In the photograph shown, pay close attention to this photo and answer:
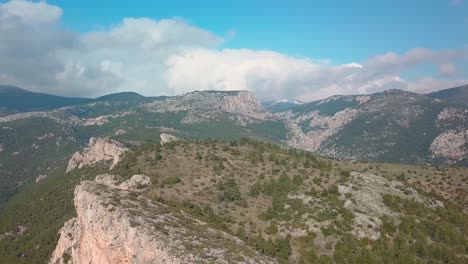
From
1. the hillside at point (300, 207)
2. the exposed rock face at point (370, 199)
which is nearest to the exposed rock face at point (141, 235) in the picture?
the hillside at point (300, 207)

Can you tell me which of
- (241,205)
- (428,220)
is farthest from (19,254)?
(428,220)

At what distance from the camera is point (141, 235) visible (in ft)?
189

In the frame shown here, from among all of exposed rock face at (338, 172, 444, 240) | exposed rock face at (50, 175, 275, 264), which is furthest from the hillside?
exposed rock face at (50, 175, 275, 264)

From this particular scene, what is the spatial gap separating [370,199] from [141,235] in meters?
65.9

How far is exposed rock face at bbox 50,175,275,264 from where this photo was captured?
5478 centimetres

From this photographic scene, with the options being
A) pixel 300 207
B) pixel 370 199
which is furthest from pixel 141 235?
pixel 370 199

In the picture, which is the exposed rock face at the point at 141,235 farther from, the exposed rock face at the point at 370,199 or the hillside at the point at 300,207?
the exposed rock face at the point at 370,199

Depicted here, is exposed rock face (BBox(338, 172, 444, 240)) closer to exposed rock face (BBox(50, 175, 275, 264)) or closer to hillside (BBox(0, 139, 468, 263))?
hillside (BBox(0, 139, 468, 263))

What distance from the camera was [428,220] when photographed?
100688 millimetres

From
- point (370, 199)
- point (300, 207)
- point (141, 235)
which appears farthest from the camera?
point (370, 199)

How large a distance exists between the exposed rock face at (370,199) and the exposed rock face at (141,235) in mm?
37004

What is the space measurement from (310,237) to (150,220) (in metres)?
38.4

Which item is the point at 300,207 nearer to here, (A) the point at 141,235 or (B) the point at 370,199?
(B) the point at 370,199

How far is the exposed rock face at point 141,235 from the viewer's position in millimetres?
54781
